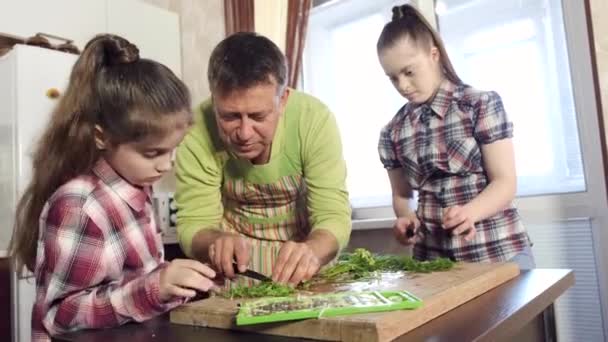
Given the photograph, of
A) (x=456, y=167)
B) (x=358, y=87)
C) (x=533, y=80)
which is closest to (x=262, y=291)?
(x=456, y=167)

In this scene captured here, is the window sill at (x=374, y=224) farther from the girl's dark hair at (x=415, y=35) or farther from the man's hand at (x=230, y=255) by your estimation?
the man's hand at (x=230, y=255)

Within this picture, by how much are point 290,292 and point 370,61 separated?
6.19ft

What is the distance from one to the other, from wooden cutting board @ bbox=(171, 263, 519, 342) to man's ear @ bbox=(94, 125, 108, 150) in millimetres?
283

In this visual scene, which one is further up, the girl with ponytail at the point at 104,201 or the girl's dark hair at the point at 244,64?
the girl's dark hair at the point at 244,64

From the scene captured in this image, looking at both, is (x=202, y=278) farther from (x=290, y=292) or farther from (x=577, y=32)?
(x=577, y=32)

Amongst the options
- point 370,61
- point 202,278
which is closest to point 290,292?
point 202,278

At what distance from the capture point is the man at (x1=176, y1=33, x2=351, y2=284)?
0.98 meters

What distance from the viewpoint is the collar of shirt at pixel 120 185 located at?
81cm

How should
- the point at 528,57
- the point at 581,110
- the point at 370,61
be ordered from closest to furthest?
the point at 581,110 < the point at 528,57 < the point at 370,61

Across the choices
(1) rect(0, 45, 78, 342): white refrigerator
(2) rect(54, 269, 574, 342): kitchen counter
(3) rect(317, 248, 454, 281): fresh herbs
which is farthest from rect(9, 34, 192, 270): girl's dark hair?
(1) rect(0, 45, 78, 342): white refrigerator

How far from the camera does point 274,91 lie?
1.00 metres

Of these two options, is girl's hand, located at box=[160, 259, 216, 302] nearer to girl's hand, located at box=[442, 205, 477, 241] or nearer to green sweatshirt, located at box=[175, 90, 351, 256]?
green sweatshirt, located at box=[175, 90, 351, 256]

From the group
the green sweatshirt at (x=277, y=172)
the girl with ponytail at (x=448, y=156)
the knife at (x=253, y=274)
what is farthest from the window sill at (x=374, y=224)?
the knife at (x=253, y=274)

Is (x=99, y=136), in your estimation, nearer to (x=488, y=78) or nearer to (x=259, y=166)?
(x=259, y=166)
